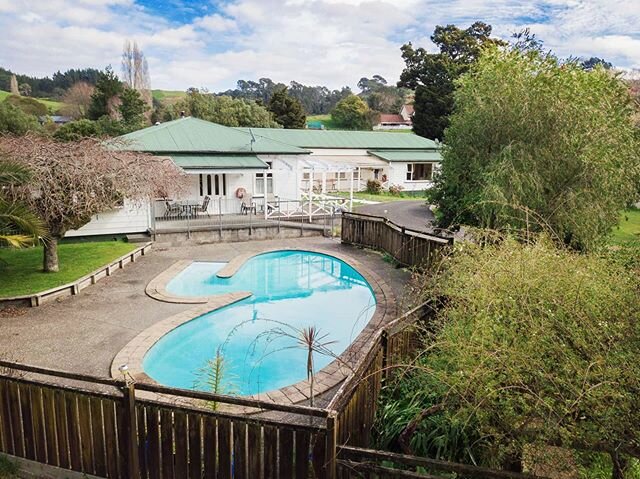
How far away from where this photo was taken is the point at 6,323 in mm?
9828

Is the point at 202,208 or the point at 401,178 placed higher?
the point at 401,178

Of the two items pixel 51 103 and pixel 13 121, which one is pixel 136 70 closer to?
pixel 51 103

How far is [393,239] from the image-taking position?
1538 centimetres

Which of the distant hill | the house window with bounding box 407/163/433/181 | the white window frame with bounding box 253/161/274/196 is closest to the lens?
the white window frame with bounding box 253/161/274/196

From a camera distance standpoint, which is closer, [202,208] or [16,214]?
[16,214]

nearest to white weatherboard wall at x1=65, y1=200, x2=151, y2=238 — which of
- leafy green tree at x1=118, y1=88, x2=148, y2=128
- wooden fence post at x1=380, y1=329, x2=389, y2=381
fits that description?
wooden fence post at x1=380, y1=329, x2=389, y2=381

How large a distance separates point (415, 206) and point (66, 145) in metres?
21.2

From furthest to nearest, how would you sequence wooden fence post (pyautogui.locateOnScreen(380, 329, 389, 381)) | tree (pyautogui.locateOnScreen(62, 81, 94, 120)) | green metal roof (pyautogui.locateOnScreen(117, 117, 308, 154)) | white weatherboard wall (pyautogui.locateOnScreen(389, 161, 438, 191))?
tree (pyautogui.locateOnScreen(62, 81, 94, 120)), white weatherboard wall (pyautogui.locateOnScreen(389, 161, 438, 191)), green metal roof (pyautogui.locateOnScreen(117, 117, 308, 154)), wooden fence post (pyautogui.locateOnScreen(380, 329, 389, 381))

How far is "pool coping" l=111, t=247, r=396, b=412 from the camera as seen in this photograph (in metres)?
7.20

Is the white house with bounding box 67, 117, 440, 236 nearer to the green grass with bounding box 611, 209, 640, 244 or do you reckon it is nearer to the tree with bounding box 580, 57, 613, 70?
the tree with bounding box 580, 57, 613, 70

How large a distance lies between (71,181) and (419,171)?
3013 cm

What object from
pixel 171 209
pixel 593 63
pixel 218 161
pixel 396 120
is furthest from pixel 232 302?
pixel 396 120

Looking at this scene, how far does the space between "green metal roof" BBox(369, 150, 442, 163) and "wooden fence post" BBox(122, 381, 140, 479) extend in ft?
109

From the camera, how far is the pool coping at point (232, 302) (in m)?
7.20
